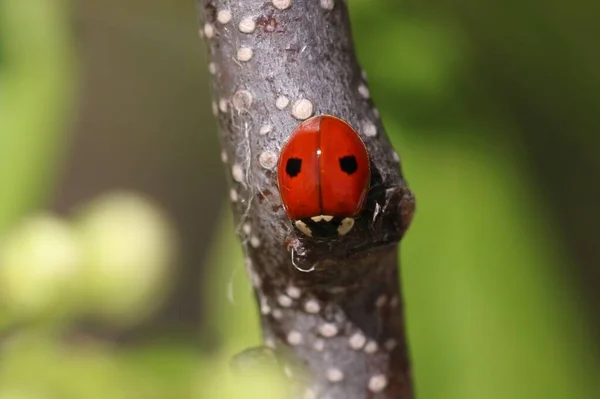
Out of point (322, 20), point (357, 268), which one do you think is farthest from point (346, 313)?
point (322, 20)

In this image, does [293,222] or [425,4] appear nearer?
[293,222]

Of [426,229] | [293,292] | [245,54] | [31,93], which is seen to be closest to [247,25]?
[245,54]

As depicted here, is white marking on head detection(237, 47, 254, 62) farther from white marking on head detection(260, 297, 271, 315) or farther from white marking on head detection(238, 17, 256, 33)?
white marking on head detection(260, 297, 271, 315)

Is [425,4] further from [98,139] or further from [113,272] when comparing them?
[98,139]

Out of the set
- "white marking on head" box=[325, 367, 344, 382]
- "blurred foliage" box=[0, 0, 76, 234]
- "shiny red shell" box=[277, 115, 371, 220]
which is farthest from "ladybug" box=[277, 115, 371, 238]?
"blurred foliage" box=[0, 0, 76, 234]

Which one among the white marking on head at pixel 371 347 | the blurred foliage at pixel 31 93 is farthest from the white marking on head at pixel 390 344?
the blurred foliage at pixel 31 93
